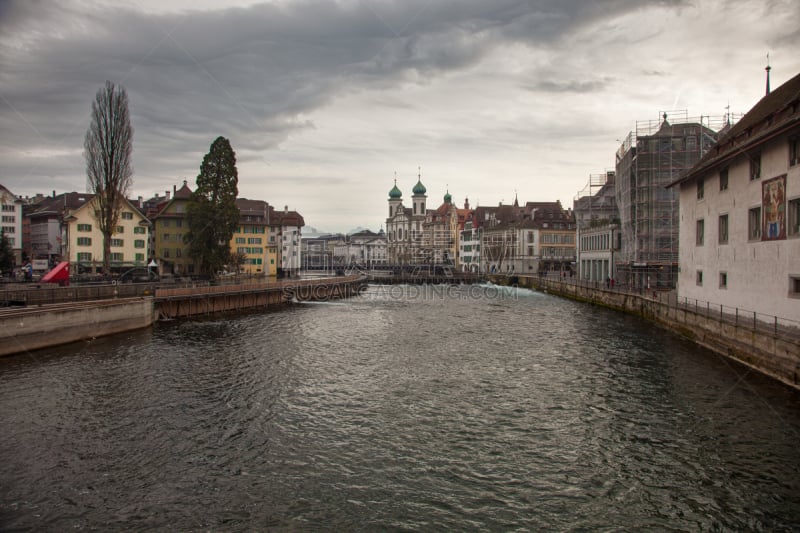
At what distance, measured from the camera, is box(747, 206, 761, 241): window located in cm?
2803

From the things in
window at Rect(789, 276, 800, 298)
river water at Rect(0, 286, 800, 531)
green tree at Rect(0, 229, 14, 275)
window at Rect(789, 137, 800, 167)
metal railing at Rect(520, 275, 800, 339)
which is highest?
window at Rect(789, 137, 800, 167)

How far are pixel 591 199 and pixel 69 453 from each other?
256ft

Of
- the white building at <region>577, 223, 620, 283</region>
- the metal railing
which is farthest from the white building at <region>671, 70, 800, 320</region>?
the white building at <region>577, 223, 620, 283</region>

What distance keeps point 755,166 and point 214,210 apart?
54847mm

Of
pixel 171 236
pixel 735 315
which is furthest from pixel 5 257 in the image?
pixel 735 315

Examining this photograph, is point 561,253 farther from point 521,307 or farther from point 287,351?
point 287,351

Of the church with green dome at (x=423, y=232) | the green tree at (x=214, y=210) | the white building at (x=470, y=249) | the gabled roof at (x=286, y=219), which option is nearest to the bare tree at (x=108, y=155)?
the green tree at (x=214, y=210)

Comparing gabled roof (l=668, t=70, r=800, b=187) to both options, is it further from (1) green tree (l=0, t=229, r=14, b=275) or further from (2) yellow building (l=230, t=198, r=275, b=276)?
(1) green tree (l=0, t=229, r=14, b=275)

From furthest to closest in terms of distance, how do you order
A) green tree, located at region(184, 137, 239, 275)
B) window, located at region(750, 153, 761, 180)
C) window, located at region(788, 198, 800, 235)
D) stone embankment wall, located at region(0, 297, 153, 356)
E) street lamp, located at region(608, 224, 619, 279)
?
street lamp, located at region(608, 224, 619, 279) < green tree, located at region(184, 137, 239, 275) < stone embankment wall, located at region(0, 297, 153, 356) < window, located at region(750, 153, 761, 180) < window, located at region(788, 198, 800, 235)

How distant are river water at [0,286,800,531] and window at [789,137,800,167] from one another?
32.4 ft

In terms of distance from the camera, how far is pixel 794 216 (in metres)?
24.4

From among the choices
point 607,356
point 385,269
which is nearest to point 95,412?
point 607,356

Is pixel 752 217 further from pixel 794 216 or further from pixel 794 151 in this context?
pixel 794 151

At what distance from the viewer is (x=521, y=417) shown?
19.0 m
